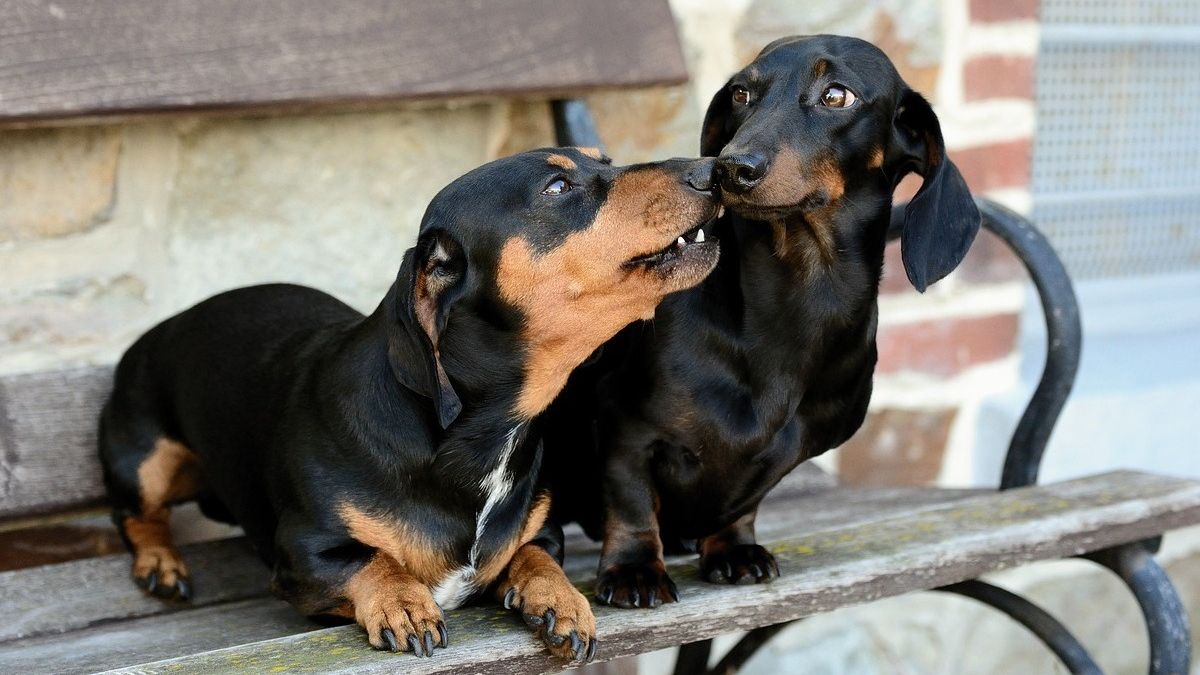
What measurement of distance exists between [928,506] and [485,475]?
0.91 metres

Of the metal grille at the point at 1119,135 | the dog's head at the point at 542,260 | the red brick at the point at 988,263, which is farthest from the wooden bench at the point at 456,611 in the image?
the metal grille at the point at 1119,135

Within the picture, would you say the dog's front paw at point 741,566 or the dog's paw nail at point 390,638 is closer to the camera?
the dog's paw nail at point 390,638

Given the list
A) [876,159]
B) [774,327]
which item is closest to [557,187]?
[774,327]

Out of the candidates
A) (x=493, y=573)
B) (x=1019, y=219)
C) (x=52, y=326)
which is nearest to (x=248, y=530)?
(x=493, y=573)

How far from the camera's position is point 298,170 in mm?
3016

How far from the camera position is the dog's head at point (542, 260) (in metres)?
2.01

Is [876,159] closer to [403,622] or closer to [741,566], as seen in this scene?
[741,566]

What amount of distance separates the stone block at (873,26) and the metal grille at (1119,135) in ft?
2.68

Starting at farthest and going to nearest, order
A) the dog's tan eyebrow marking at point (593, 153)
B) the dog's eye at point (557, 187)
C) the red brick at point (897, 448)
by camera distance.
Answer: the red brick at point (897, 448), the dog's tan eyebrow marking at point (593, 153), the dog's eye at point (557, 187)

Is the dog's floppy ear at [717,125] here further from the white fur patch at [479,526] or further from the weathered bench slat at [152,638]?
the weathered bench slat at [152,638]

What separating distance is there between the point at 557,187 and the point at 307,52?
34.1 inches

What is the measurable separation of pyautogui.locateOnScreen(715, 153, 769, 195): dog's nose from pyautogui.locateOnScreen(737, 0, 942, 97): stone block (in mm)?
1337

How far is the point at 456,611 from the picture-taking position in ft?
6.86

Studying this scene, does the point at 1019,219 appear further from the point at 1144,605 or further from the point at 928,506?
the point at 1144,605
